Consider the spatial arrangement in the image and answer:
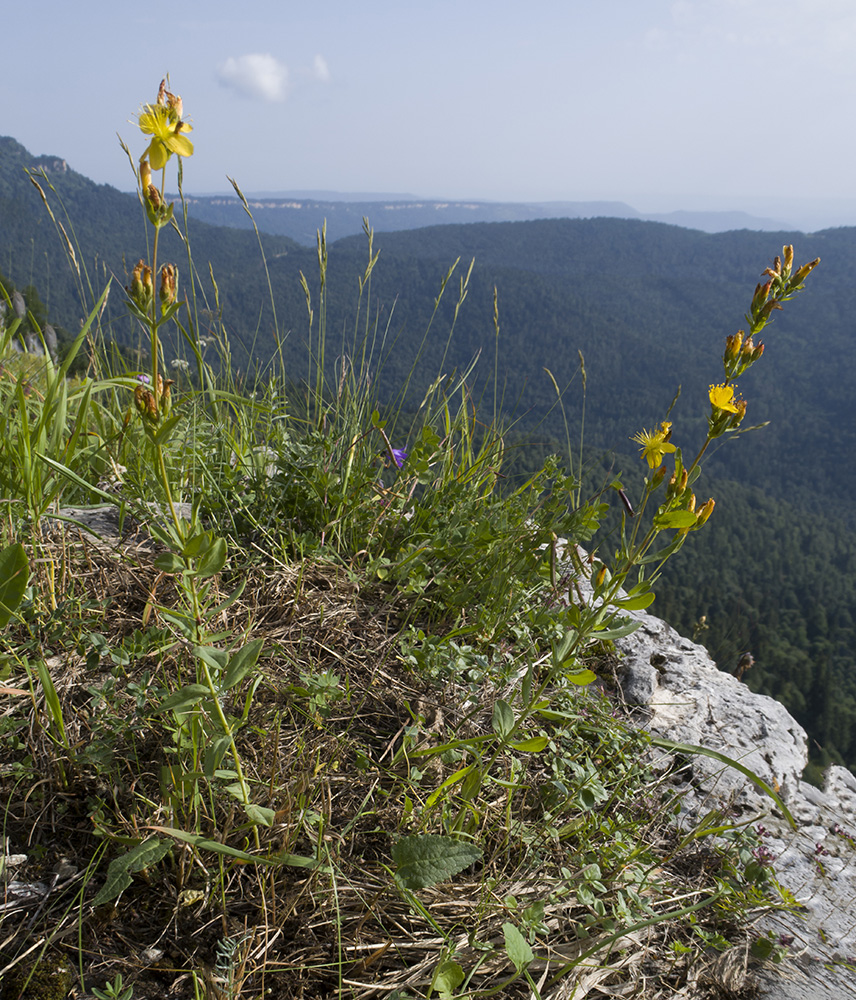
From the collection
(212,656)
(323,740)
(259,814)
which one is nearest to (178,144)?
(212,656)

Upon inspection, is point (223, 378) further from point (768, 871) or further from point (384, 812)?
point (768, 871)

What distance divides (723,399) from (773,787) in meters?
1.44

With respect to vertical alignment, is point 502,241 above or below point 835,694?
above

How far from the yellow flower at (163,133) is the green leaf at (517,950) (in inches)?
57.3

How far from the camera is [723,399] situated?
4.09 ft

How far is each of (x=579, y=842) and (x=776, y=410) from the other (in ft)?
443

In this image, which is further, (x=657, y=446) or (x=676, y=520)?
(x=657, y=446)

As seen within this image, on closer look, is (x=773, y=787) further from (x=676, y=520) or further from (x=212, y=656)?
(x=212, y=656)

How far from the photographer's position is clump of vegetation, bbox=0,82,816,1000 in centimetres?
112

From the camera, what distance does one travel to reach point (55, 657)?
1.54m

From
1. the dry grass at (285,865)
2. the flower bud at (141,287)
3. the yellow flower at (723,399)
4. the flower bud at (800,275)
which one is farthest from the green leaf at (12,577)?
the flower bud at (800,275)

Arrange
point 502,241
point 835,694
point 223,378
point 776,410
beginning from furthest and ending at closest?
point 502,241 → point 776,410 → point 835,694 → point 223,378

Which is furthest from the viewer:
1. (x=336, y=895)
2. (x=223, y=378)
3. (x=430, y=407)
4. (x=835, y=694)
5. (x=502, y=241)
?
(x=502, y=241)

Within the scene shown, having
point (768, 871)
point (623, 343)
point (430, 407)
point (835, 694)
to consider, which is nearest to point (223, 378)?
point (430, 407)
